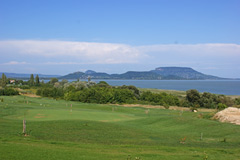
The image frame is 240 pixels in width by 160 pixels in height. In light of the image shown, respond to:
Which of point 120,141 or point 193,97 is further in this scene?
point 193,97

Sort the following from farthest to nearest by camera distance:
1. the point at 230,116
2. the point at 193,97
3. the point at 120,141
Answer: the point at 193,97
the point at 230,116
the point at 120,141

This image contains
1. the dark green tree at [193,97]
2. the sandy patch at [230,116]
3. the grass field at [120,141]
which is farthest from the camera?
the dark green tree at [193,97]

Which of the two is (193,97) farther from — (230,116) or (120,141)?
(120,141)

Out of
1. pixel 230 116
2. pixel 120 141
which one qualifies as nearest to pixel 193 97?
pixel 230 116

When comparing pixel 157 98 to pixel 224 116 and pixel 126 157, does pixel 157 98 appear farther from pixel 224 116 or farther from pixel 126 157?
pixel 126 157

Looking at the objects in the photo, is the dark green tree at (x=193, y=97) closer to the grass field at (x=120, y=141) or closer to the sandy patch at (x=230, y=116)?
the sandy patch at (x=230, y=116)

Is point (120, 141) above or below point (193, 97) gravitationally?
below

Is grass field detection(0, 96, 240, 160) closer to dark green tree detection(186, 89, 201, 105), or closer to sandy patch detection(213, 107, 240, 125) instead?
sandy patch detection(213, 107, 240, 125)

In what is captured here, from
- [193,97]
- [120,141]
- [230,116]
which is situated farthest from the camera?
[193,97]

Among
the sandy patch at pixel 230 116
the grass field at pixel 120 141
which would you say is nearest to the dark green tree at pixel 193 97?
the sandy patch at pixel 230 116

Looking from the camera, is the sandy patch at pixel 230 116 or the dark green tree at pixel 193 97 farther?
the dark green tree at pixel 193 97

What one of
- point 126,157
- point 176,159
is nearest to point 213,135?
point 176,159

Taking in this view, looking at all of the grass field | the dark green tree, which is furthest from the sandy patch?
the dark green tree

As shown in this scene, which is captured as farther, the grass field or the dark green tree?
the dark green tree
